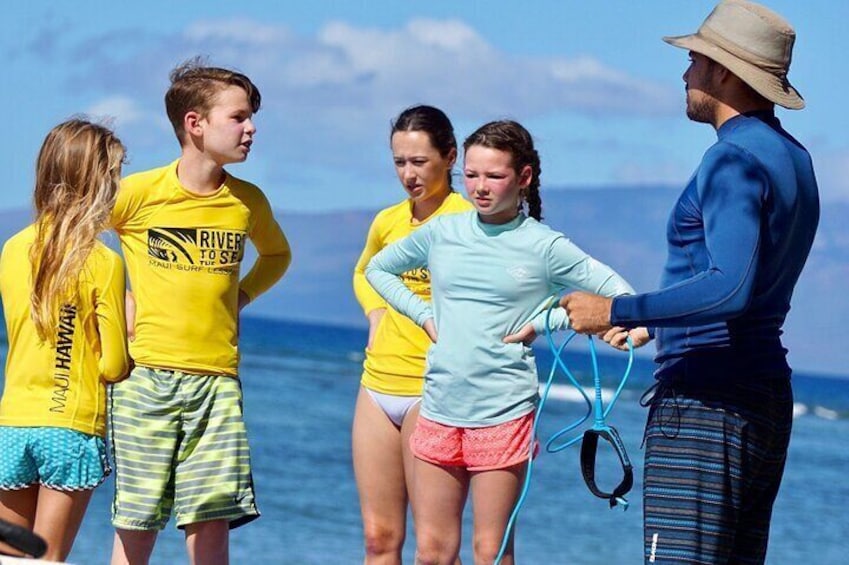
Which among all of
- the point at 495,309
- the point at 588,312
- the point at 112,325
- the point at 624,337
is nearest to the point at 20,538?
the point at 588,312

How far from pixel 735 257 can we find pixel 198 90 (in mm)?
2010

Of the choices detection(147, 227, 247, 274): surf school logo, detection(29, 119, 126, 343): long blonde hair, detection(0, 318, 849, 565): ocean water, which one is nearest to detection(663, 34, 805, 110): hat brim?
detection(147, 227, 247, 274): surf school logo

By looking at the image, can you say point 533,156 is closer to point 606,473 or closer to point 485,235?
point 485,235

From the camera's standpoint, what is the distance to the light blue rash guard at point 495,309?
4.79m

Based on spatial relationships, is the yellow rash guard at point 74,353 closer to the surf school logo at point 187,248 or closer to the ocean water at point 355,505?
the surf school logo at point 187,248

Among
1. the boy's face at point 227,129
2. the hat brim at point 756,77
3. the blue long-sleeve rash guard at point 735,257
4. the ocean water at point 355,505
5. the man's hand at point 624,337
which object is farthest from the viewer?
the ocean water at point 355,505

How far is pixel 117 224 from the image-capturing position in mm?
4906

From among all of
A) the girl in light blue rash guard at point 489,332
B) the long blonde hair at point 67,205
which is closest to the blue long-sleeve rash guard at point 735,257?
the girl in light blue rash guard at point 489,332

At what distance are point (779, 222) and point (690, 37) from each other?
0.57 m

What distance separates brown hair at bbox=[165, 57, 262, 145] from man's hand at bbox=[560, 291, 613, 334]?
1.49 m

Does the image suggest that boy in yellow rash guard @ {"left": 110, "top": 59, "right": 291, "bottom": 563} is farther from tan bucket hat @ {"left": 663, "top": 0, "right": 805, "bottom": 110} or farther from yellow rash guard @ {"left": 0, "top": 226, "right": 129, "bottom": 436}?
tan bucket hat @ {"left": 663, "top": 0, "right": 805, "bottom": 110}

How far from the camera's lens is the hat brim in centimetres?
389

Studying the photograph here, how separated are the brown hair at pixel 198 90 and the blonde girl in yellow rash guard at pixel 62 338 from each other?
31 cm

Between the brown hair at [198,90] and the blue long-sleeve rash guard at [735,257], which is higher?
the brown hair at [198,90]
